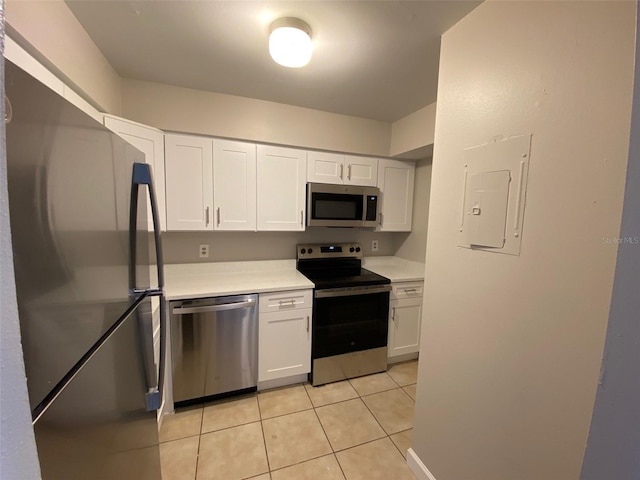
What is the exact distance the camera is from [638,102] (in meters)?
0.40

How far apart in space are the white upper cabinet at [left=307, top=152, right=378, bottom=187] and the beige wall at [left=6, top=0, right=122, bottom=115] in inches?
58.9

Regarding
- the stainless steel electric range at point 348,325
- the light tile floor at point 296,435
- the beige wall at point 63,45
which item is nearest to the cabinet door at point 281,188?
the stainless steel electric range at point 348,325

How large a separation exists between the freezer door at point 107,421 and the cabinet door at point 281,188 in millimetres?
1400

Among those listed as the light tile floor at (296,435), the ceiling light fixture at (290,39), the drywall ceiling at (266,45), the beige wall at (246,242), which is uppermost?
the drywall ceiling at (266,45)

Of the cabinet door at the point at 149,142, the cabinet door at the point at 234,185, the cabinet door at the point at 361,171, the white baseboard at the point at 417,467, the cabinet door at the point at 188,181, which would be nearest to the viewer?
the white baseboard at the point at 417,467

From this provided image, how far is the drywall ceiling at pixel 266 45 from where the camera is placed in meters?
1.27

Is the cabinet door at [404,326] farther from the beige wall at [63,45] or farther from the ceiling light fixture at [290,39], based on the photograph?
the beige wall at [63,45]

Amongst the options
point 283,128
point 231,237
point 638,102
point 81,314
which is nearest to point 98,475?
point 81,314

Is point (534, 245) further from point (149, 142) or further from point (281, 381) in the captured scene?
point (149, 142)

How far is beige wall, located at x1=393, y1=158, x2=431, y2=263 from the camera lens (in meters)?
2.77

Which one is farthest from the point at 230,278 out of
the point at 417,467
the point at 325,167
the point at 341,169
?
the point at 417,467

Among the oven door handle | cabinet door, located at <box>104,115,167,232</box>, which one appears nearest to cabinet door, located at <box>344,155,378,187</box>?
the oven door handle

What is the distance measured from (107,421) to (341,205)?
215 cm

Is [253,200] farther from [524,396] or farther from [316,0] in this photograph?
[524,396]
